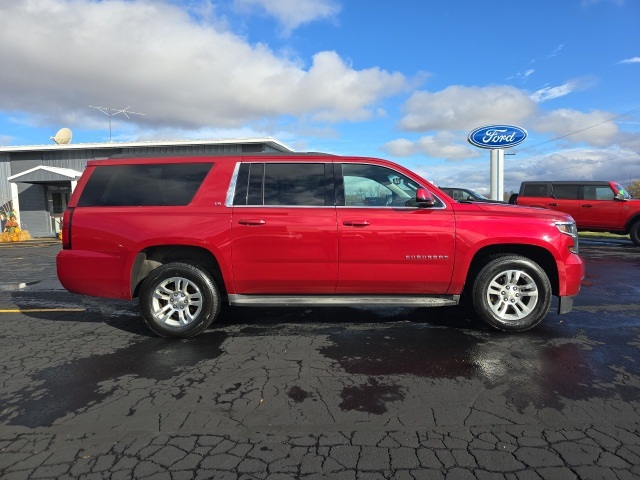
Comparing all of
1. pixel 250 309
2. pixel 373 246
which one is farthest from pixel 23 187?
pixel 373 246

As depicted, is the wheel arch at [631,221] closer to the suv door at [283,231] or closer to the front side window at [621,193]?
the front side window at [621,193]

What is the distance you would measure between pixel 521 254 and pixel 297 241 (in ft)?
8.11

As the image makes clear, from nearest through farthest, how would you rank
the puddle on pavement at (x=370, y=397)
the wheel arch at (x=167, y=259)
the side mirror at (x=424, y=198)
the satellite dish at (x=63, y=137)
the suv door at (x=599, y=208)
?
the puddle on pavement at (x=370, y=397)
the side mirror at (x=424, y=198)
the wheel arch at (x=167, y=259)
the suv door at (x=599, y=208)
the satellite dish at (x=63, y=137)

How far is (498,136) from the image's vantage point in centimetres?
1744

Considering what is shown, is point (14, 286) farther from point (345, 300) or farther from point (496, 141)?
point (496, 141)

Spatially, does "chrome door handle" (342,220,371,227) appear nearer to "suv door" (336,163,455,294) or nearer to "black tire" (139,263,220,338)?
"suv door" (336,163,455,294)

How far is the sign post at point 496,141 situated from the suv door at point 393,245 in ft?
48.3

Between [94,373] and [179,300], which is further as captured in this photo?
[179,300]

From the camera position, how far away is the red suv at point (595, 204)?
1319 cm

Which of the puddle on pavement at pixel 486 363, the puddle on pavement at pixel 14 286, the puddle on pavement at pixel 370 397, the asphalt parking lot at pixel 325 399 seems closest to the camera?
the asphalt parking lot at pixel 325 399

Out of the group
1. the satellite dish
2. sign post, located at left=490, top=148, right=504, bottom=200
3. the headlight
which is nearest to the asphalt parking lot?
the headlight

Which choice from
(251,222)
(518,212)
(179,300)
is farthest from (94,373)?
(518,212)

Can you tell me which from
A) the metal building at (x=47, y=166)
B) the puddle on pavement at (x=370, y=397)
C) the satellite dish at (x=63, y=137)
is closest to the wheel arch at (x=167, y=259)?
the puddle on pavement at (x=370, y=397)

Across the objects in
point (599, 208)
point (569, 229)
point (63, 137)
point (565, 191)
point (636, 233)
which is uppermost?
point (63, 137)
